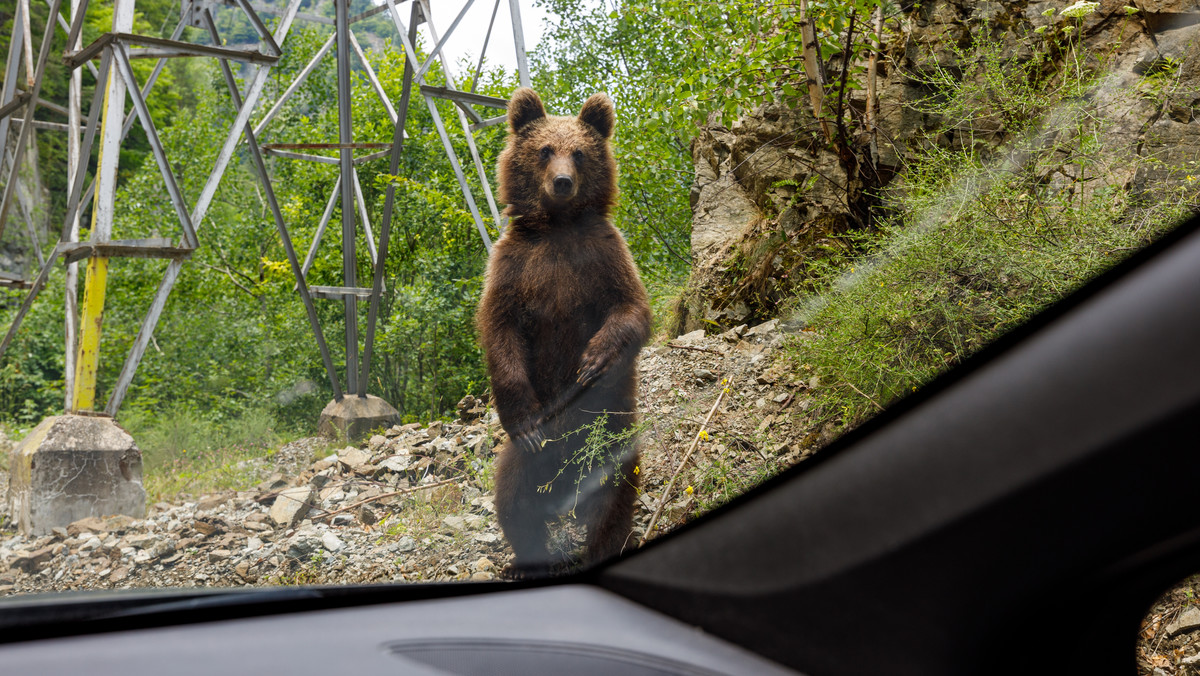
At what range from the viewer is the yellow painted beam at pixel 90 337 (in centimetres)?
212

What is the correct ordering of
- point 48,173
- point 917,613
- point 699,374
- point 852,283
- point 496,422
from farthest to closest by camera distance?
1. point 48,173
2. point 496,422
3. point 699,374
4. point 852,283
5. point 917,613

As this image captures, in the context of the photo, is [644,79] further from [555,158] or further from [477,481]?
[477,481]

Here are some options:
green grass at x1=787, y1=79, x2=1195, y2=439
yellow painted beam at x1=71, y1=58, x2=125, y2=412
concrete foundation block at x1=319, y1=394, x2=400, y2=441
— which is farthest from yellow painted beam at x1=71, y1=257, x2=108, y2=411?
green grass at x1=787, y1=79, x2=1195, y2=439

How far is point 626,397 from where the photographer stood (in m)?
2.10

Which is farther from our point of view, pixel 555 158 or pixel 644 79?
pixel 644 79

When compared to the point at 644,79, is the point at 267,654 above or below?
below

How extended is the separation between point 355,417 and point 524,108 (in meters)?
1.28

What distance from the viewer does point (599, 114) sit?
7.63 feet

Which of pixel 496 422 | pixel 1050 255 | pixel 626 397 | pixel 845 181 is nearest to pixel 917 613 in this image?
pixel 1050 255

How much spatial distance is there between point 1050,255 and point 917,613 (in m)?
0.66

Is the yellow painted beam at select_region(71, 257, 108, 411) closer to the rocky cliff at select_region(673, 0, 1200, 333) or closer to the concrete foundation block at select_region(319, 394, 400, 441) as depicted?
the concrete foundation block at select_region(319, 394, 400, 441)

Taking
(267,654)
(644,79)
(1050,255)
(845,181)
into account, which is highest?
(644,79)

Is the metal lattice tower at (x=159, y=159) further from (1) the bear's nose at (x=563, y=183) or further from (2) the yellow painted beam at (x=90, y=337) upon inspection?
(1) the bear's nose at (x=563, y=183)

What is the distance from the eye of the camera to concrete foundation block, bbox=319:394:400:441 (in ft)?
8.20
